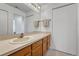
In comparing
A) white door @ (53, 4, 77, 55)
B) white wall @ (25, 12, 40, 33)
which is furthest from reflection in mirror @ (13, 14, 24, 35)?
white door @ (53, 4, 77, 55)

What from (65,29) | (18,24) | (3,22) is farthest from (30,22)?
(65,29)

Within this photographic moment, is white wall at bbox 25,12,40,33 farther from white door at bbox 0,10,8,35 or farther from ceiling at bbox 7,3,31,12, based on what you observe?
white door at bbox 0,10,8,35

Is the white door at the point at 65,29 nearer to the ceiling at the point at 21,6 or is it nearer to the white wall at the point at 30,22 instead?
the white wall at the point at 30,22

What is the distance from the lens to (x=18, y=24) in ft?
4.93

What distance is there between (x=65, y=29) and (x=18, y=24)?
935 mm

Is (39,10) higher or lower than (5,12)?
higher

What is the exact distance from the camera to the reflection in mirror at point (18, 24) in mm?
1450

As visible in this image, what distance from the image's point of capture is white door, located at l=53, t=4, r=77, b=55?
5.10 feet

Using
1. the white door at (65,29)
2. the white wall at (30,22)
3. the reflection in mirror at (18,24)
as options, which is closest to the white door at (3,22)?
the reflection in mirror at (18,24)

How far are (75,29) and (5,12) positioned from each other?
51.3 inches

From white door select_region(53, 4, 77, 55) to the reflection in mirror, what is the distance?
2.15 ft

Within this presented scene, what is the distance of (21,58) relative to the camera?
1.08 meters

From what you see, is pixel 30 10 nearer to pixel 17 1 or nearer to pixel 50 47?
pixel 17 1

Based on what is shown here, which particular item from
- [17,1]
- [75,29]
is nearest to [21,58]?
[17,1]
